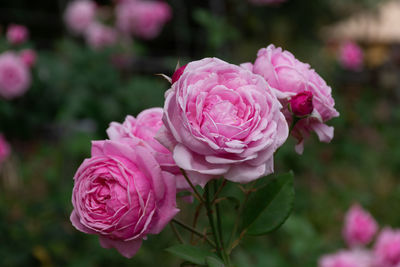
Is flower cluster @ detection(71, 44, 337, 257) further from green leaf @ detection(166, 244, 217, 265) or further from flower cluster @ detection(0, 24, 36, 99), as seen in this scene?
flower cluster @ detection(0, 24, 36, 99)

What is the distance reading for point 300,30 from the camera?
8383mm

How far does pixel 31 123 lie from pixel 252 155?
2.16 meters

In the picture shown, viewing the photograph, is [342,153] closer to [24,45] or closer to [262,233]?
[24,45]

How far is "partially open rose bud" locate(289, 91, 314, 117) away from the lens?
53cm

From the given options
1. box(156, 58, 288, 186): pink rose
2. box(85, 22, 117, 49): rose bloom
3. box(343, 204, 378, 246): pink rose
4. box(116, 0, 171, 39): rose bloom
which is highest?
box(156, 58, 288, 186): pink rose

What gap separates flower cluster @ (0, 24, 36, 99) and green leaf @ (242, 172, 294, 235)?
1.69m

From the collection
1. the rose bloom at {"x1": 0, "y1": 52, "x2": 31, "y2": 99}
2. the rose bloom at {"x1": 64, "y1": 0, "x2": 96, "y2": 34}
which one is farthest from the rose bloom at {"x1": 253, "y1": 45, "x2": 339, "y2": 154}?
the rose bloom at {"x1": 64, "y1": 0, "x2": 96, "y2": 34}

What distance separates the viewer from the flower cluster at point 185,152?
0.47 meters

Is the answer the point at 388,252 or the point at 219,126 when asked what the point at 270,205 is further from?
the point at 388,252

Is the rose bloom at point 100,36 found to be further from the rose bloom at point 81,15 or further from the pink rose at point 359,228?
the pink rose at point 359,228

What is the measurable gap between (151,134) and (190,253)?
0.15 meters

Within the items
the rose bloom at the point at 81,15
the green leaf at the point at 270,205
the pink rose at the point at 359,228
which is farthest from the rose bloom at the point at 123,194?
the rose bloom at the point at 81,15

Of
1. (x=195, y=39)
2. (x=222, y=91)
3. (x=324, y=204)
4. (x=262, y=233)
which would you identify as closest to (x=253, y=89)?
(x=222, y=91)

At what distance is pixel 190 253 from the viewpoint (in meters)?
0.52
